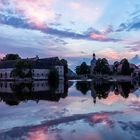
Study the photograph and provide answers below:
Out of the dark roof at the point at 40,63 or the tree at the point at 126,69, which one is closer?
the dark roof at the point at 40,63

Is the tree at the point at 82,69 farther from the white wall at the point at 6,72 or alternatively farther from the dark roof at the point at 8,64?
the white wall at the point at 6,72

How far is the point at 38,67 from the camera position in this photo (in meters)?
119

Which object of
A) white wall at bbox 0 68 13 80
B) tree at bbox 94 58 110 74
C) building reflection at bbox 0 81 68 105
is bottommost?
building reflection at bbox 0 81 68 105

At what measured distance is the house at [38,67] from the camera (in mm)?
117000

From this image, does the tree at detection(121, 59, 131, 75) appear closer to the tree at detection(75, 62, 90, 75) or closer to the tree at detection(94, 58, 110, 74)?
the tree at detection(94, 58, 110, 74)

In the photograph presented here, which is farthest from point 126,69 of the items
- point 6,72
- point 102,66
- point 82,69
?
point 6,72

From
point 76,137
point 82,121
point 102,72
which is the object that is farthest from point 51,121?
point 102,72

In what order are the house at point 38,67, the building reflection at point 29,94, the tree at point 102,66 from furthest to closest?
the tree at point 102,66
the house at point 38,67
the building reflection at point 29,94

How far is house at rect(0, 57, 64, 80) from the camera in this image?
117000 mm

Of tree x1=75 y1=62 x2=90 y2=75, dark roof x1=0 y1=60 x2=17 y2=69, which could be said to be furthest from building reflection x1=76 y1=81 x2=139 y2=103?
tree x1=75 y1=62 x2=90 y2=75

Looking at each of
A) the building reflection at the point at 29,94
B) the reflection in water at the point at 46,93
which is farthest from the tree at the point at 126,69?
the building reflection at the point at 29,94

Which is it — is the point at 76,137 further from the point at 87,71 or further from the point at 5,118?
the point at 87,71

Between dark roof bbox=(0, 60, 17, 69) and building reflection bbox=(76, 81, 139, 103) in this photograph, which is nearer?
building reflection bbox=(76, 81, 139, 103)

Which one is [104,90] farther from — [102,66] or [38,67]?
[102,66]
